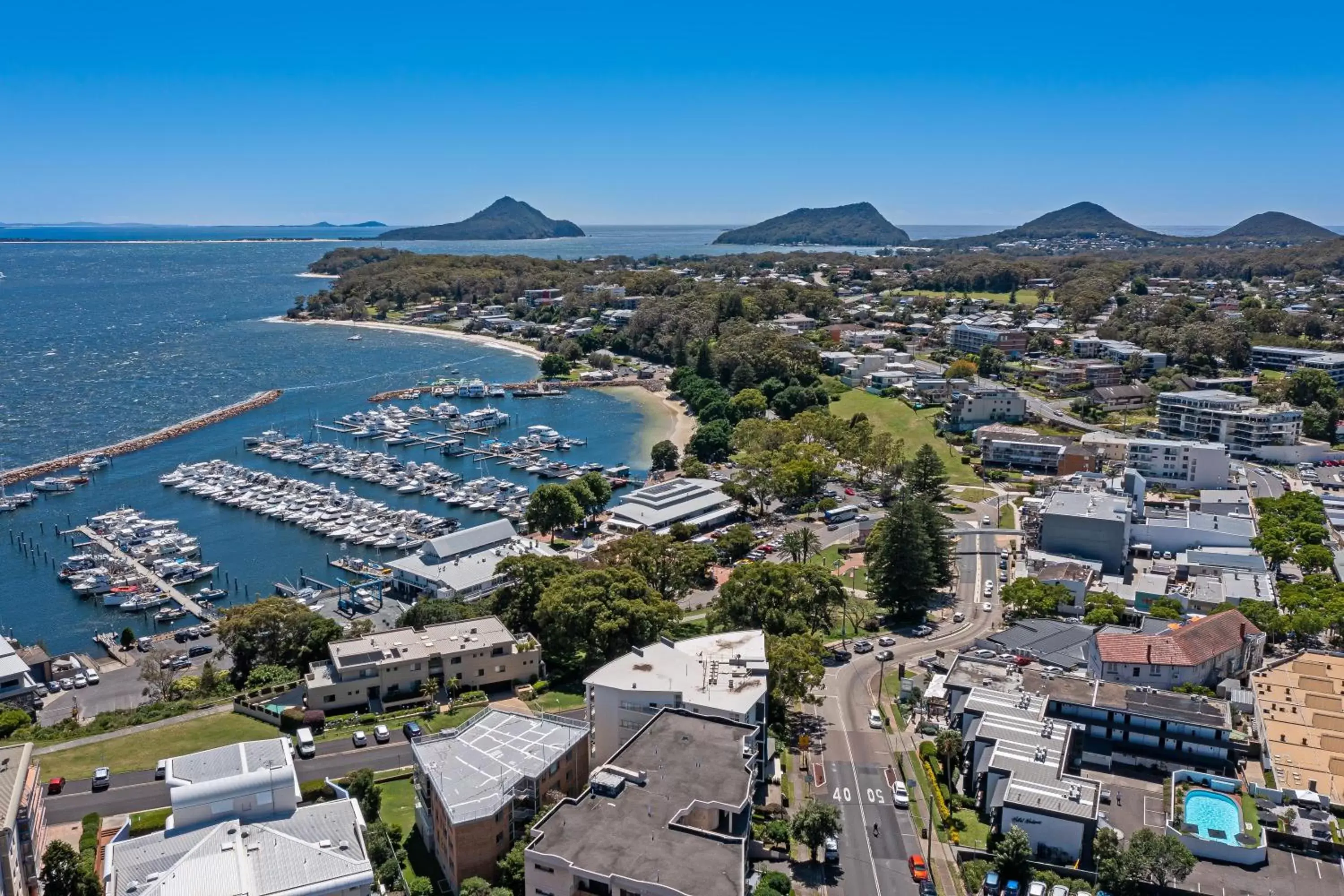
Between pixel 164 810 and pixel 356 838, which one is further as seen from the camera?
pixel 164 810

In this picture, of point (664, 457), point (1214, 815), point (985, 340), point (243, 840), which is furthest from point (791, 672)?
point (985, 340)

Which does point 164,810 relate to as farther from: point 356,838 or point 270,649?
point 270,649

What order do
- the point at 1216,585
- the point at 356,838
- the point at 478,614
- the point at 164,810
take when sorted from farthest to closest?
the point at 1216,585 → the point at 478,614 → the point at 164,810 → the point at 356,838

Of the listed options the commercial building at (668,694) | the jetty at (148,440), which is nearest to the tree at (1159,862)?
the commercial building at (668,694)

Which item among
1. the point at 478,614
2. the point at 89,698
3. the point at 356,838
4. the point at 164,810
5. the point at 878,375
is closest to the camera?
the point at 356,838

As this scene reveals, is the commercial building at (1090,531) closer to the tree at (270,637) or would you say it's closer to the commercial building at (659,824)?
the commercial building at (659,824)

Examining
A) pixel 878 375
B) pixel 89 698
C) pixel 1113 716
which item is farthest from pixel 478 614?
pixel 878 375

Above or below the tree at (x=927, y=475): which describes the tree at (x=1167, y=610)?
below

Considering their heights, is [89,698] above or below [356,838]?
below
